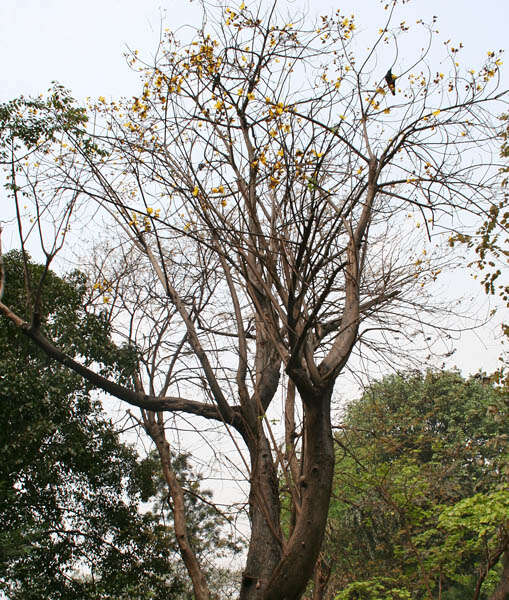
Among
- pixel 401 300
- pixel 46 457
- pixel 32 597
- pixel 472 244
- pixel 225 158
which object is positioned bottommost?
pixel 32 597

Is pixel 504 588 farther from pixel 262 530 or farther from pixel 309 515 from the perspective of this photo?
pixel 309 515

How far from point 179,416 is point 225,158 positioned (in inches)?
113

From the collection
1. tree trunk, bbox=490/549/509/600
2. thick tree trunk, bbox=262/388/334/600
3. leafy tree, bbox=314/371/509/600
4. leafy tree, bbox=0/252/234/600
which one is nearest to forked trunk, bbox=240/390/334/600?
thick tree trunk, bbox=262/388/334/600

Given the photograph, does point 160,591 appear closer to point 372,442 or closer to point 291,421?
point 372,442

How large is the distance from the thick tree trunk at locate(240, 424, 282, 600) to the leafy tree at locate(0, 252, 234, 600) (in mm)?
2848

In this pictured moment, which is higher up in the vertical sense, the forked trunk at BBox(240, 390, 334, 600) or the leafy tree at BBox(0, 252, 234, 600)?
the leafy tree at BBox(0, 252, 234, 600)

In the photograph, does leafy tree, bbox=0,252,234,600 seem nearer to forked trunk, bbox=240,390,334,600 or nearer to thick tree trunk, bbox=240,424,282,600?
thick tree trunk, bbox=240,424,282,600

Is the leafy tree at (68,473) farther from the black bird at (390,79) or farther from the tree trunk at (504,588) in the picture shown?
the black bird at (390,79)

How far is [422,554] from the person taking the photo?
313 inches

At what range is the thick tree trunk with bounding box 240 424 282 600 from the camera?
3053 millimetres

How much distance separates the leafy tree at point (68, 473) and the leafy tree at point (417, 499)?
105 inches

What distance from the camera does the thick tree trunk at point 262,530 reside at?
10.0 ft

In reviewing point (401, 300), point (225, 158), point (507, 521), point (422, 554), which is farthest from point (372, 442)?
point (225, 158)

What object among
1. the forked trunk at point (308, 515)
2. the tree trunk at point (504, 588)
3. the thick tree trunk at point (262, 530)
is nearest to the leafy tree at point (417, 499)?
the tree trunk at point (504, 588)
